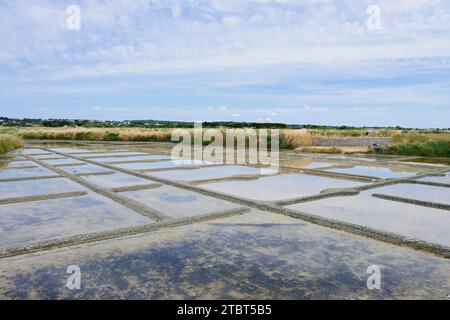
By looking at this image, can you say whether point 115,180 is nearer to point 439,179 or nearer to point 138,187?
point 138,187

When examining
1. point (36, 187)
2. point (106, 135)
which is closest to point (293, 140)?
point (36, 187)

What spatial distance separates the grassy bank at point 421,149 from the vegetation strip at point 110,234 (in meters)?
10.4

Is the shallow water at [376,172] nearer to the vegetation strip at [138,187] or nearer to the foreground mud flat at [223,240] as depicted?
the foreground mud flat at [223,240]

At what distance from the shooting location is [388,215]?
4.25 m

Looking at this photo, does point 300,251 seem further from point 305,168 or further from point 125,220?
point 305,168

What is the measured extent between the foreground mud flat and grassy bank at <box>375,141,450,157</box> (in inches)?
271

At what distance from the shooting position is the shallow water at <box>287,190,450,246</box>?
3609 mm

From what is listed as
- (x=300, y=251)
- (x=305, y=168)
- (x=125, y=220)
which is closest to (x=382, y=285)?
(x=300, y=251)

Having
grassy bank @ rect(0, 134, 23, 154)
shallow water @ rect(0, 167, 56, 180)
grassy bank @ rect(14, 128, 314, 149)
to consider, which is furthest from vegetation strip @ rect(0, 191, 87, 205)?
grassy bank @ rect(14, 128, 314, 149)

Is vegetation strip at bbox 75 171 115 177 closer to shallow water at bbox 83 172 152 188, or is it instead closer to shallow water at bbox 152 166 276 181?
shallow water at bbox 83 172 152 188

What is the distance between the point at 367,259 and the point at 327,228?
2.78 ft

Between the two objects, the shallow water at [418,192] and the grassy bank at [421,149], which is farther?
the grassy bank at [421,149]

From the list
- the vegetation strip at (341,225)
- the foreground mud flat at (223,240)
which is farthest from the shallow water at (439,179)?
the vegetation strip at (341,225)

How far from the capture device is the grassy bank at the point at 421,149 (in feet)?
40.9
